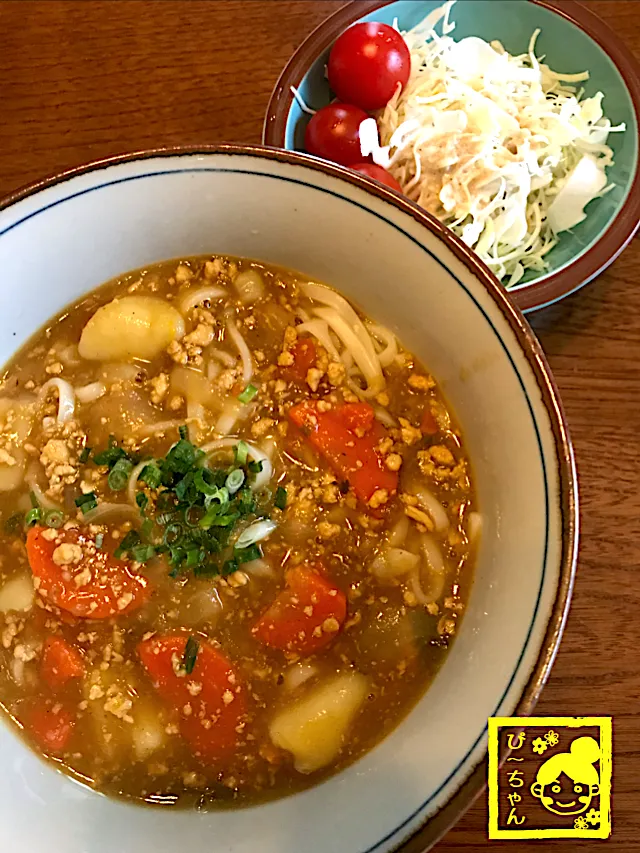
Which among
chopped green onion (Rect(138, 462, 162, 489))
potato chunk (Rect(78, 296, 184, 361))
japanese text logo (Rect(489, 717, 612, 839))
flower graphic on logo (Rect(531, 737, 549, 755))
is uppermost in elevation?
potato chunk (Rect(78, 296, 184, 361))

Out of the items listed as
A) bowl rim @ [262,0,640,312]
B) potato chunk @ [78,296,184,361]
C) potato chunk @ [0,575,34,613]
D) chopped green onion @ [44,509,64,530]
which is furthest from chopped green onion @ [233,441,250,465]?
bowl rim @ [262,0,640,312]

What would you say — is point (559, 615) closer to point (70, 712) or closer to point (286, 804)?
point (286, 804)

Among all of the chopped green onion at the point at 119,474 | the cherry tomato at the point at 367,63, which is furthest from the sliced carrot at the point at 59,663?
the cherry tomato at the point at 367,63

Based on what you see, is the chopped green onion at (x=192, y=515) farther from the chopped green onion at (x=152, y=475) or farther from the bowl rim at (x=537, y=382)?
the bowl rim at (x=537, y=382)

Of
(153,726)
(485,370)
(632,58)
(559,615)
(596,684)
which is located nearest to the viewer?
(559,615)

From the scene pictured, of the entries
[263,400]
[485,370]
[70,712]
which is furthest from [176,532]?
[485,370]

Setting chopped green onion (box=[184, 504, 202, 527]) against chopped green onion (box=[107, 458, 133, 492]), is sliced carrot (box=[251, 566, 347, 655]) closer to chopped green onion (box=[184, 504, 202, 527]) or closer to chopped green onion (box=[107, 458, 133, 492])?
chopped green onion (box=[184, 504, 202, 527])

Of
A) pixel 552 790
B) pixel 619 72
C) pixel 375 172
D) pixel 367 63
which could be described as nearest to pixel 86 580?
pixel 552 790

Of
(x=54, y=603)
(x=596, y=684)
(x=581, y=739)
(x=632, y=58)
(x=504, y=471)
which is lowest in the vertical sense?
(x=581, y=739)
